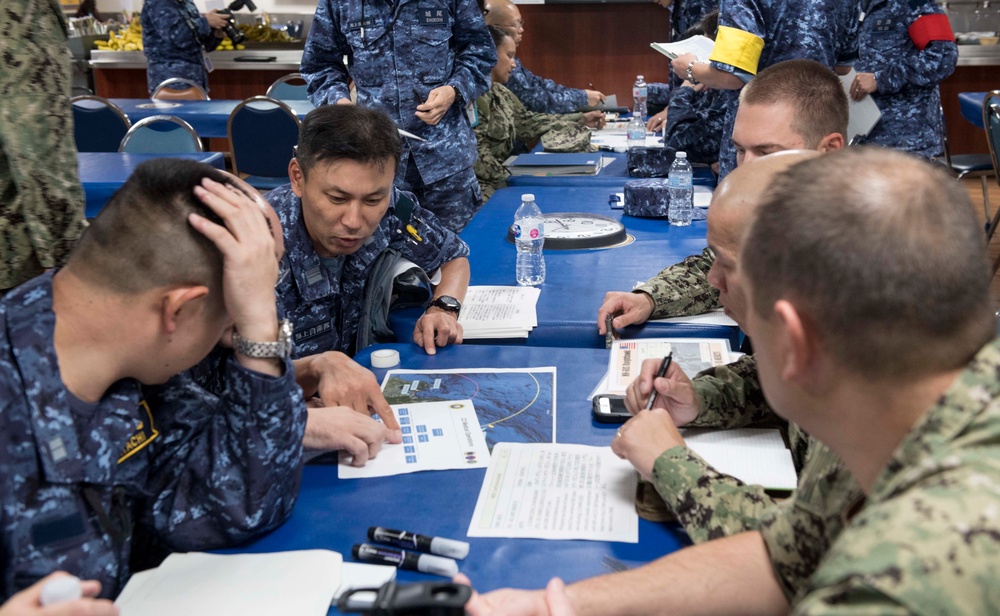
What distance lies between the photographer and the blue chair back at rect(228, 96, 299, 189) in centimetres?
443

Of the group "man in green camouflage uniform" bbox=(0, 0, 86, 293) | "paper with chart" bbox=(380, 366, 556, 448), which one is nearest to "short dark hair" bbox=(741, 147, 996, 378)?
"paper with chart" bbox=(380, 366, 556, 448)

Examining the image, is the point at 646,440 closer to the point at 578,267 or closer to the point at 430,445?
the point at 430,445

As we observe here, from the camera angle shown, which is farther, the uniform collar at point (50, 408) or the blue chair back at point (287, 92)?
the blue chair back at point (287, 92)

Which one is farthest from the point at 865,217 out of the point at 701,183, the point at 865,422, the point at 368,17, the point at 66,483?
the point at 701,183

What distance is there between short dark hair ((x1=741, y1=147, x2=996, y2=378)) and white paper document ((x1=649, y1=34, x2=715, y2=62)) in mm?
2528

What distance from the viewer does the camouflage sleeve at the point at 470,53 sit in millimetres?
3328

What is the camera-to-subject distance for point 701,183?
3709mm

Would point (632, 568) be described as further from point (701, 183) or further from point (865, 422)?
point (701, 183)

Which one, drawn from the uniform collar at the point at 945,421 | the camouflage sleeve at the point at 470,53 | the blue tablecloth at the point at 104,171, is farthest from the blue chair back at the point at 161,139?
the uniform collar at the point at 945,421

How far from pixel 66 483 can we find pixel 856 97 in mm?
3347

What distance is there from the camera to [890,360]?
28.4 inches

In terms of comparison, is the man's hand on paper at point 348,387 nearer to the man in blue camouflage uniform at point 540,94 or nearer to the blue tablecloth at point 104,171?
the blue tablecloth at point 104,171

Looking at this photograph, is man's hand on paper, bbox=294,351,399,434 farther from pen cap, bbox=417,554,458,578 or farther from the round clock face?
the round clock face

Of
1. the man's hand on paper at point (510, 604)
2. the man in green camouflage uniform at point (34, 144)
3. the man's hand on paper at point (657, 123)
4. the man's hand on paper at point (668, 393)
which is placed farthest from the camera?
the man's hand on paper at point (657, 123)
